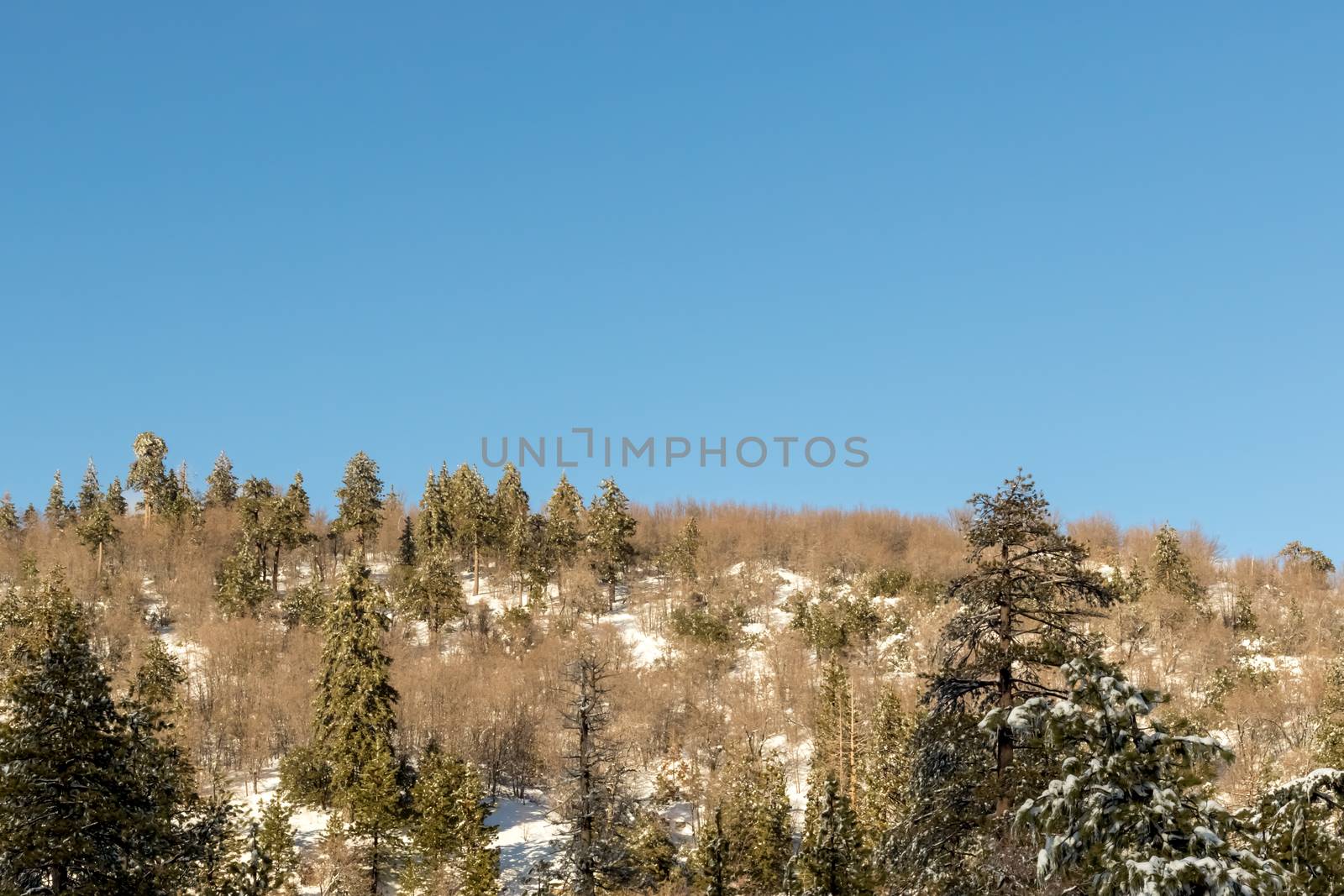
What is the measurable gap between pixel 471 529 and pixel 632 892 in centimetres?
7014

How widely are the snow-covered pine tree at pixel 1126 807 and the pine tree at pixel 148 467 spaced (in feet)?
394

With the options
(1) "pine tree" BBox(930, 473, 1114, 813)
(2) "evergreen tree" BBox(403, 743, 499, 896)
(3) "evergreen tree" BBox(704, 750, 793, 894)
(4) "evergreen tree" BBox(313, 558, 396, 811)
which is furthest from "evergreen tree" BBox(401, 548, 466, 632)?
(1) "pine tree" BBox(930, 473, 1114, 813)

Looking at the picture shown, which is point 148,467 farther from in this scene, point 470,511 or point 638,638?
point 638,638

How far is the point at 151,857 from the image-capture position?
81.3 ft

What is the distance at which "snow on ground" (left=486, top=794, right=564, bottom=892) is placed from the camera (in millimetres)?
53594

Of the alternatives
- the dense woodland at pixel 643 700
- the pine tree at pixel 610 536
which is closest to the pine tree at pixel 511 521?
the dense woodland at pixel 643 700

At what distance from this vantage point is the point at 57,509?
126 m

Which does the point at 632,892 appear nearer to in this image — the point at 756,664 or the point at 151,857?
the point at 151,857

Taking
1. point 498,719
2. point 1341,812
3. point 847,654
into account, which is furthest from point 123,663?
point 1341,812

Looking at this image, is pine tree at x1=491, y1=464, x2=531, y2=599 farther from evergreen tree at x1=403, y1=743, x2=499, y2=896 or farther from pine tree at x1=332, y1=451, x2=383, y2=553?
evergreen tree at x1=403, y1=743, x2=499, y2=896

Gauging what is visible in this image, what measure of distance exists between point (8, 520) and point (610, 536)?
2627 inches

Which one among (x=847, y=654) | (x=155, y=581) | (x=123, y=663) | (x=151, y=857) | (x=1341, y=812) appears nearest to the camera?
(x=1341, y=812)

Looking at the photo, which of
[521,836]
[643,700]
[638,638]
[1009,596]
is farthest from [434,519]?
[1009,596]

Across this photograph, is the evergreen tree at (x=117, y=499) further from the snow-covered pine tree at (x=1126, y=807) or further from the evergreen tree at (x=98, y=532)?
the snow-covered pine tree at (x=1126, y=807)
